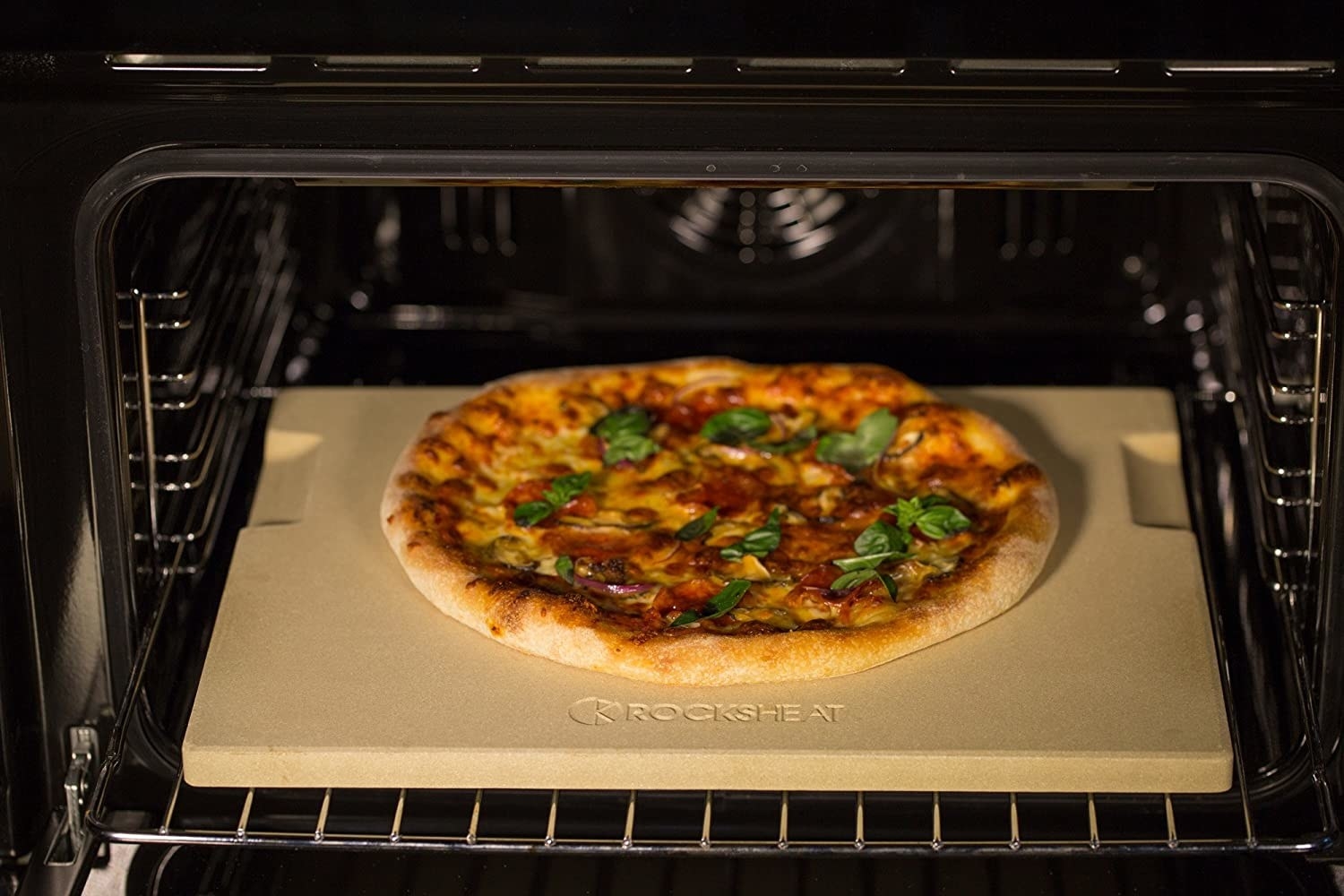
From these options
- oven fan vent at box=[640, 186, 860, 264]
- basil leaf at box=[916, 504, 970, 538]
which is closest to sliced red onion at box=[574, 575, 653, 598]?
basil leaf at box=[916, 504, 970, 538]

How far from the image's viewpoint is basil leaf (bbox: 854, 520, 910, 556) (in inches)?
76.7

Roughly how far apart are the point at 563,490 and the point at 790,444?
29 centimetres

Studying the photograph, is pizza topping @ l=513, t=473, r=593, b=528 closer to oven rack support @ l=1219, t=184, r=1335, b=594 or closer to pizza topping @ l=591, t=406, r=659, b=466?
pizza topping @ l=591, t=406, r=659, b=466

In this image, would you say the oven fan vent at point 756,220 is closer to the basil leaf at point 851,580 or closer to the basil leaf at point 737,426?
the basil leaf at point 737,426

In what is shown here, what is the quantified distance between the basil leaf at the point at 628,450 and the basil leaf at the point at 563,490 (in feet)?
0.25

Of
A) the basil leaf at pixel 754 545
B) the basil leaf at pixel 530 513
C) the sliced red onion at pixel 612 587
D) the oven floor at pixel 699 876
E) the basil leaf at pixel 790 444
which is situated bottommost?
the oven floor at pixel 699 876

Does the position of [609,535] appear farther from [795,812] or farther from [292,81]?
[292,81]

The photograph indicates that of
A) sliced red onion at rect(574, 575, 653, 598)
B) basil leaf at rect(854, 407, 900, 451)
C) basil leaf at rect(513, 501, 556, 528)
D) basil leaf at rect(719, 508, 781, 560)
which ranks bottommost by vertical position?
sliced red onion at rect(574, 575, 653, 598)

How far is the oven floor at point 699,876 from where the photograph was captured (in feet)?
5.72

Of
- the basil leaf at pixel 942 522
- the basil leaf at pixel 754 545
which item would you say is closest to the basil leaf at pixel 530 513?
the basil leaf at pixel 754 545

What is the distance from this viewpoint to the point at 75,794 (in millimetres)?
1772

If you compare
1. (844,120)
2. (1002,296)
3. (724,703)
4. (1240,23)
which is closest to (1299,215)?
(1002,296)

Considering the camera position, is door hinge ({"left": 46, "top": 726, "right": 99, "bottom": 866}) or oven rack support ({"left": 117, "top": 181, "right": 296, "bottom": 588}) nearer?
door hinge ({"left": 46, "top": 726, "right": 99, "bottom": 866})

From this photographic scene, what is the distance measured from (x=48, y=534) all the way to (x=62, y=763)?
0.24 meters
